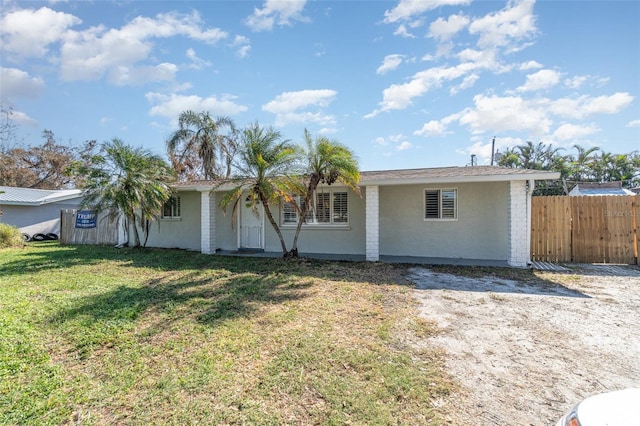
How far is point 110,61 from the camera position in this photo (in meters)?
12.6

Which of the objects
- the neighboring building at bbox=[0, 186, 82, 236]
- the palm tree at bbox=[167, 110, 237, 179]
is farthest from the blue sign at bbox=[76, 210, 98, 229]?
the palm tree at bbox=[167, 110, 237, 179]

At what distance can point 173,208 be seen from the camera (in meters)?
13.9

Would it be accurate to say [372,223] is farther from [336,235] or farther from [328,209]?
[328,209]

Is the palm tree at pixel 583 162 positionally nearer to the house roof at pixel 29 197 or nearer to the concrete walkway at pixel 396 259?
the concrete walkway at pixel 396 259

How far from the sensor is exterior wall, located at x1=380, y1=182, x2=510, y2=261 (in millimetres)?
9938

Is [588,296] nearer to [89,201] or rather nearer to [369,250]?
[369,250]

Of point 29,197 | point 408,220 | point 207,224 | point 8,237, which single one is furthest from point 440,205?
point 29,197

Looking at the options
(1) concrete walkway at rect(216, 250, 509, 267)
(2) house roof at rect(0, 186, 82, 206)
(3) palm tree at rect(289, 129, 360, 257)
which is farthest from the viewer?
(2) house roof at rect(0, 186, 82, 206)

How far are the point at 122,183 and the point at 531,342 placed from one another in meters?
12.9

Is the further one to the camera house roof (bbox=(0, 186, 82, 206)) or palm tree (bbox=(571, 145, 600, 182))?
palm tree (bbox=(571, 145, 600, 182))

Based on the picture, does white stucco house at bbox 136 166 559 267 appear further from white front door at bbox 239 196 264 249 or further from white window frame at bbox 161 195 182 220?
white window frame at bbox 161 195 182 220

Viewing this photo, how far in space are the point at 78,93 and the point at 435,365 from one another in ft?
58.5

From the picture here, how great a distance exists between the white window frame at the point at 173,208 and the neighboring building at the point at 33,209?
8.42m

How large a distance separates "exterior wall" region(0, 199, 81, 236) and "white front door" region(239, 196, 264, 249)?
15.5 metres
